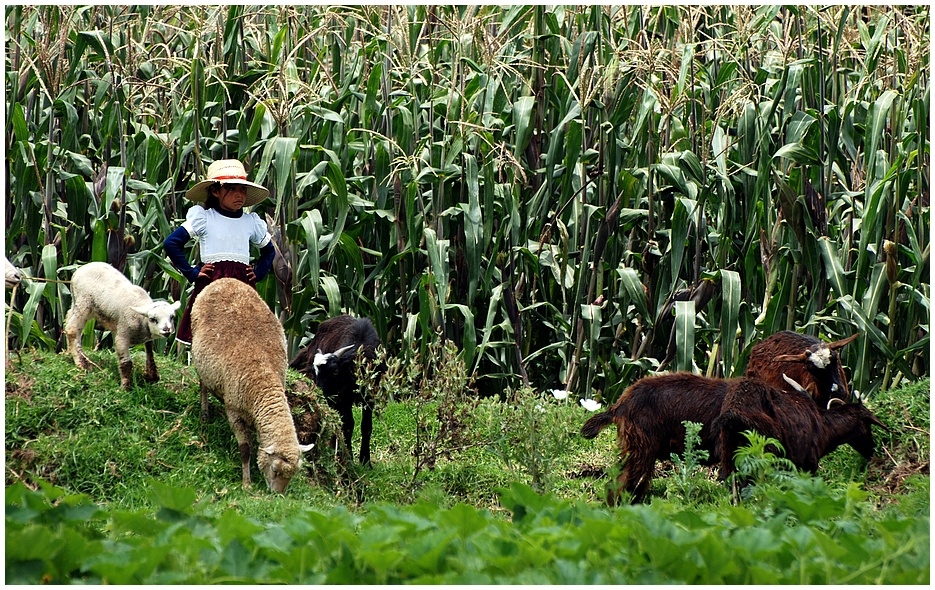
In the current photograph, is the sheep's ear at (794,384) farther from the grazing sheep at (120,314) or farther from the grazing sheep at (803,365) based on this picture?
the grazing sheep at (120,314)

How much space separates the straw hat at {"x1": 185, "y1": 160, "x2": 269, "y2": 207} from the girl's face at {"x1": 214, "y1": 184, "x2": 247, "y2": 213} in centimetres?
7

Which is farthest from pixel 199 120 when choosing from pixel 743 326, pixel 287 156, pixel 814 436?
pixel 814 436

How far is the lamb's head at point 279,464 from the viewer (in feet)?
20.2

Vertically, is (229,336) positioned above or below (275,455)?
above

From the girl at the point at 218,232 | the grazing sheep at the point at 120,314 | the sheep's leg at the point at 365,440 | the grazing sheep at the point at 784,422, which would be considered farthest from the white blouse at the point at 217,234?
the grazing sheep at the point at 784,422

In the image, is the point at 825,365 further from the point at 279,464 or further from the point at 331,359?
the point at 279,464

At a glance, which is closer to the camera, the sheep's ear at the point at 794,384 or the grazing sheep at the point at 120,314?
the grazing sheep at the point at 120,314

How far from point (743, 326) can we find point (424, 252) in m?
2.76

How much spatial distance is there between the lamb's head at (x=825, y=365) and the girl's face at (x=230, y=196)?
383 centimetres

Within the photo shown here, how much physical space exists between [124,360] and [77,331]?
452 millimetres

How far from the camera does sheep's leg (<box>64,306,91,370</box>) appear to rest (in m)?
6.96

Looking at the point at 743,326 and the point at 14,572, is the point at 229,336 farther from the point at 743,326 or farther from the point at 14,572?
the point at 743,326

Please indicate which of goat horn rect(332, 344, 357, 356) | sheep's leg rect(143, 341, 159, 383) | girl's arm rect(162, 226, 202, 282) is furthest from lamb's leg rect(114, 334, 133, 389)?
goat horn rect(332, 344, 357, 356)

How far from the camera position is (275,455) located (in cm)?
618
